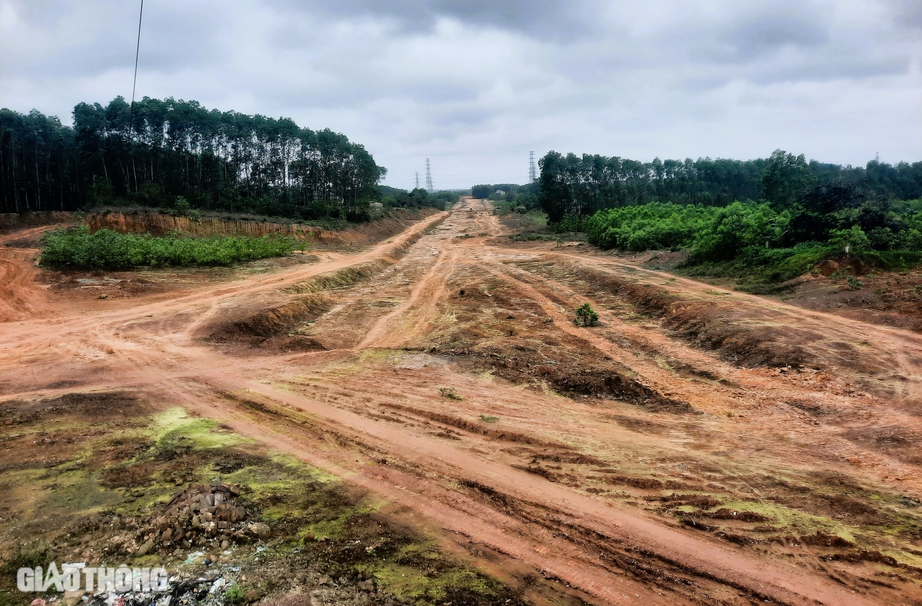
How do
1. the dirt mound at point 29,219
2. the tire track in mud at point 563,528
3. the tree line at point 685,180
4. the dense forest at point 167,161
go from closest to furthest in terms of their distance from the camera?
the tire track in mud at point 563,528 < the dirt mound at point 29,219 < the tree line at point 685,180 < the dense forest at point 167,161

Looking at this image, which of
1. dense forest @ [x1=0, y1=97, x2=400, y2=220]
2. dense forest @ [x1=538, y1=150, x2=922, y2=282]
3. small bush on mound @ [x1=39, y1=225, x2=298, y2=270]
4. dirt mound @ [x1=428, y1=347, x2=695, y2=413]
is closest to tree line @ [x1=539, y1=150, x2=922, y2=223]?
dense forest @ [x1=538, y1=150, x2=922, y2=282]

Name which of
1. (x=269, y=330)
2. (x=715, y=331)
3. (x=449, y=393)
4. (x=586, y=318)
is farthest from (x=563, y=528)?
(x=269, y=330)

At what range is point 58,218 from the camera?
37938mm

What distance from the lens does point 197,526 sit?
185 inches

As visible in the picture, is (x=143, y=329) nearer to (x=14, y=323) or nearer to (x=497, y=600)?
(x=14, y=323)

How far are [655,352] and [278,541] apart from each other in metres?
9.97

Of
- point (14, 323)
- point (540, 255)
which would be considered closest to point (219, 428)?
point (14, 323)

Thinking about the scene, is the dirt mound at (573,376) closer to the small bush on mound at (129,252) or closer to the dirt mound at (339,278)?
the dirt mound at (339,278)

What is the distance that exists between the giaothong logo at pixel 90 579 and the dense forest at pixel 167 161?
1464 inches

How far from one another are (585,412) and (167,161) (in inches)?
1892

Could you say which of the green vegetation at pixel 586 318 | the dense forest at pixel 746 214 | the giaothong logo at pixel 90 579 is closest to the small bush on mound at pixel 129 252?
the green vegetation at pixel 586 318

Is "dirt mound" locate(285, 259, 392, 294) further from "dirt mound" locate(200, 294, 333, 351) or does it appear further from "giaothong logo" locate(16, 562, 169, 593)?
"giaothong logo" locate(16, 562, 169, 593)

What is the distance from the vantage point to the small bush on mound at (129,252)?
1997 cm

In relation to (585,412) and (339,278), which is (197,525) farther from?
(339,278)
